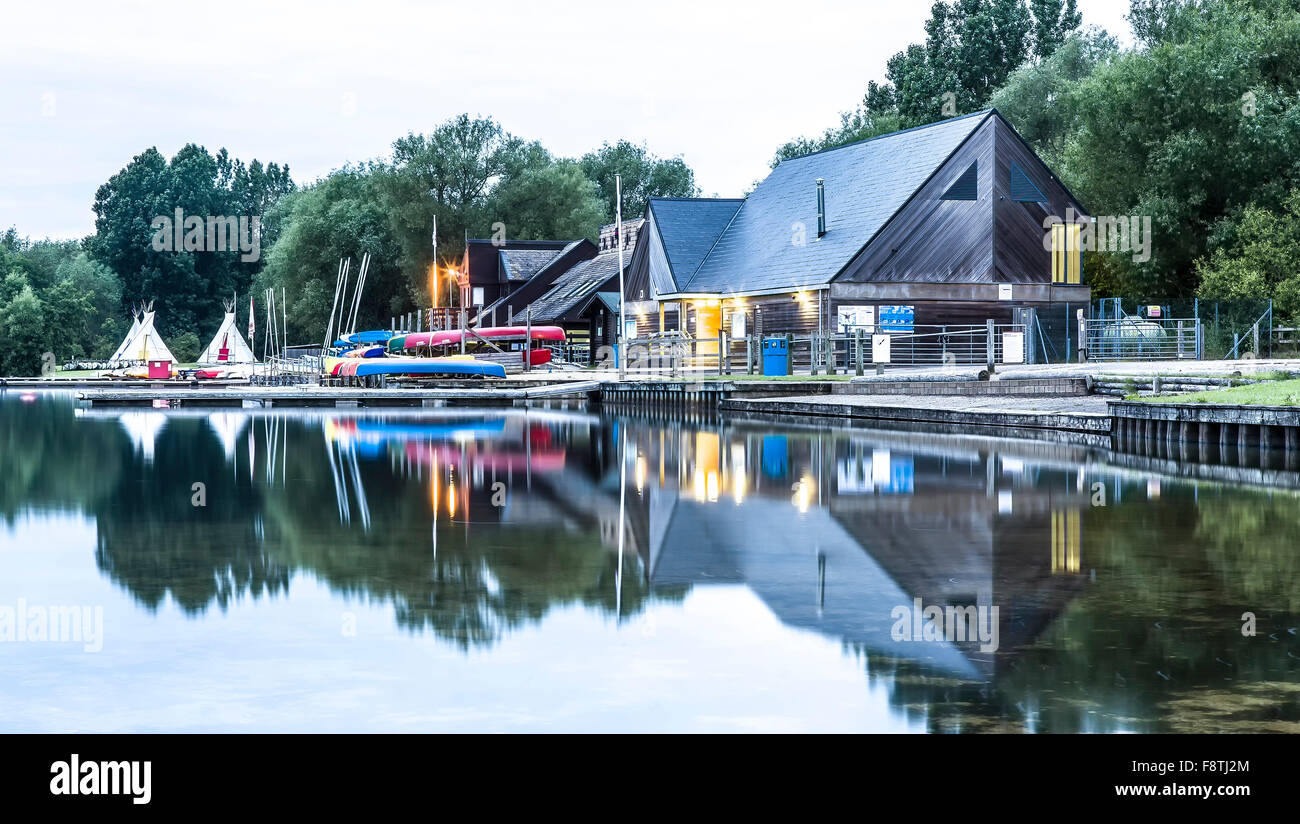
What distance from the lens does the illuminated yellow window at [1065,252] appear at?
152 ft

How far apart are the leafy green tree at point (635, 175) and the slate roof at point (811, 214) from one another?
47627mm

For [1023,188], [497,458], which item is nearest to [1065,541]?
[497,458]

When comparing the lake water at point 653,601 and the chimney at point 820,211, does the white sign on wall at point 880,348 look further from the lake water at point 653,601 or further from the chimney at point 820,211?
the lake water at point 653,601

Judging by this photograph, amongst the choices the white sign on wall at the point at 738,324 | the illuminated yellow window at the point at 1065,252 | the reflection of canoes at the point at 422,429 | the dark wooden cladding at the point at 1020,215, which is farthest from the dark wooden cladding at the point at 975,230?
the reflection of canoes at the point at 422,429

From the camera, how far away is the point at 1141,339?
44250 mm

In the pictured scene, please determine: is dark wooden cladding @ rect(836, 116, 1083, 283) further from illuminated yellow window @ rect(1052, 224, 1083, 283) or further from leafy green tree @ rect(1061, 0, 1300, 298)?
leafy green tree @ rect(1061, 0, 1300, 298)

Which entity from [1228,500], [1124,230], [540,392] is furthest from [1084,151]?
[1228,500]

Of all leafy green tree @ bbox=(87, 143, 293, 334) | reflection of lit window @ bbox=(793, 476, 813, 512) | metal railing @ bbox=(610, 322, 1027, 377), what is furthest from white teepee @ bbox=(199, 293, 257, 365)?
reflection of lit window @ bbox=(793, 476, 813, 512)

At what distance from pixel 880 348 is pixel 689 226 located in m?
14.4

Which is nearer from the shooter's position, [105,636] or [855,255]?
[105,636]

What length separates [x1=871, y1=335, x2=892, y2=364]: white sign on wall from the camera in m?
41.8

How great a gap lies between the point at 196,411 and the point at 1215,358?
2963cm
